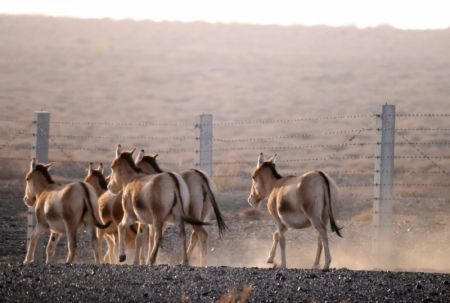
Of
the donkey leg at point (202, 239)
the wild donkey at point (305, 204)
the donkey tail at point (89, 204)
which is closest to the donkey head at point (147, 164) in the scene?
the donkey leg at point (202, 239)

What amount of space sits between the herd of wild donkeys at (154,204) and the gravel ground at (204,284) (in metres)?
1.70

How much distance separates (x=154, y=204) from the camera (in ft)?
54.8

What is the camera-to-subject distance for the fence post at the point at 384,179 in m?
19.7

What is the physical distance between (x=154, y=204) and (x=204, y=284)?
124 inches

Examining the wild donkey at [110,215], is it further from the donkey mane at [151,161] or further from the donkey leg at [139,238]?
the donkey mane at [151,161]

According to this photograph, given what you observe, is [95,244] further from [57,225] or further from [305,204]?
[305,204]

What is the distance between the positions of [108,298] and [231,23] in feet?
311

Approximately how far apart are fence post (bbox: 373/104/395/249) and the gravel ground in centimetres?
474

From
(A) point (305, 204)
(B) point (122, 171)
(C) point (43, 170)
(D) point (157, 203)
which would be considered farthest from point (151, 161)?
(A) point (305, 204)

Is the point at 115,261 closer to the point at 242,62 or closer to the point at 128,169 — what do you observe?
the point at 128,169

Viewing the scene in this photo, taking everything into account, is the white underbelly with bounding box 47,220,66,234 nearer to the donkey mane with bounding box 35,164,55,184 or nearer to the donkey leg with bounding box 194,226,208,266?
the donkey mane with bounding box 35,164,55,184

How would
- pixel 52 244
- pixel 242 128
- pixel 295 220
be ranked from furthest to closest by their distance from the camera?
pixel 242 128
pixel 52 244
pixel 295 220

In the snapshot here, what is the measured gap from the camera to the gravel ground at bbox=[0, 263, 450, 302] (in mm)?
12953

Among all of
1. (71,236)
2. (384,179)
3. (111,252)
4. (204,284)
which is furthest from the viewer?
(384,179)
